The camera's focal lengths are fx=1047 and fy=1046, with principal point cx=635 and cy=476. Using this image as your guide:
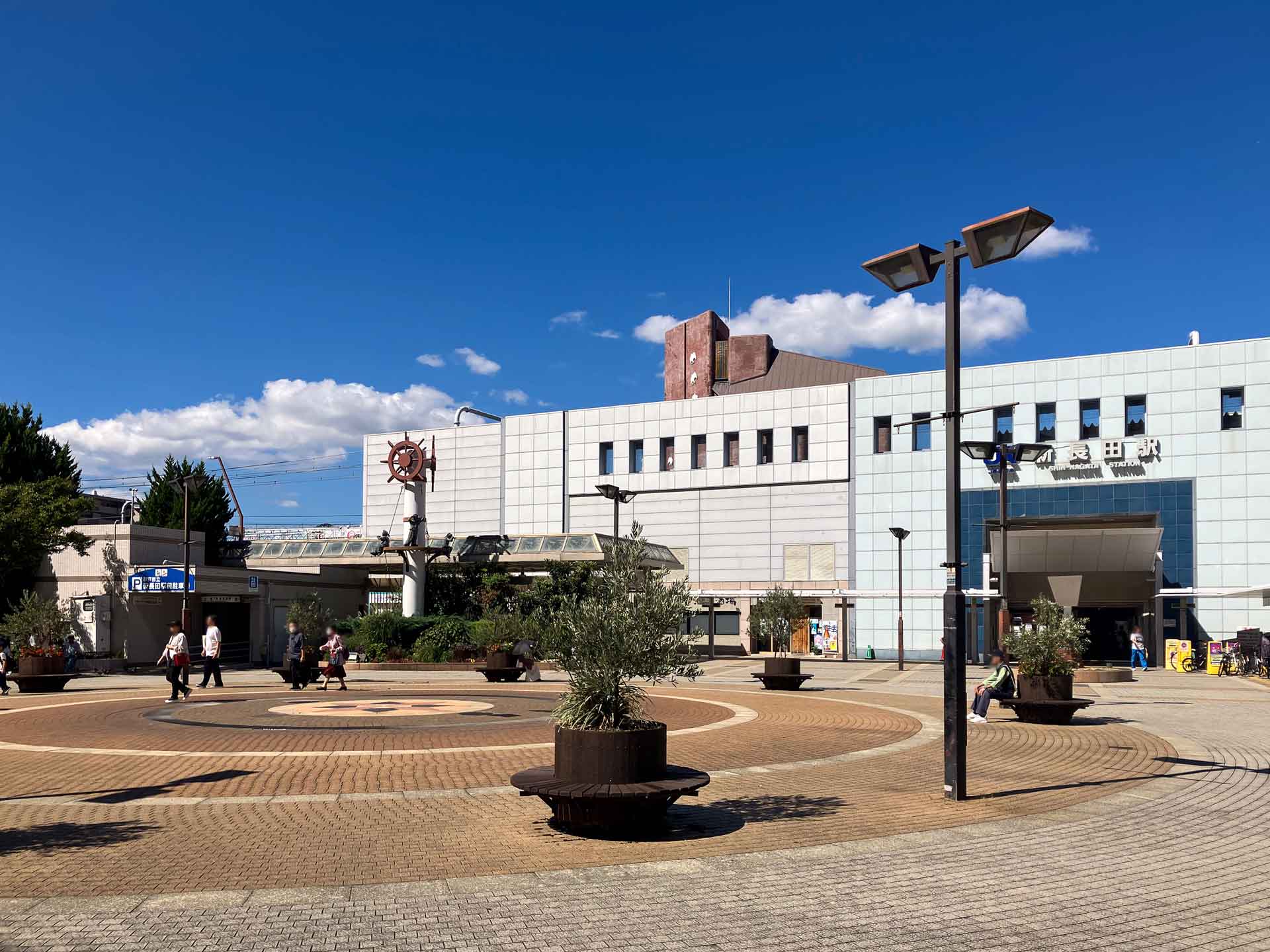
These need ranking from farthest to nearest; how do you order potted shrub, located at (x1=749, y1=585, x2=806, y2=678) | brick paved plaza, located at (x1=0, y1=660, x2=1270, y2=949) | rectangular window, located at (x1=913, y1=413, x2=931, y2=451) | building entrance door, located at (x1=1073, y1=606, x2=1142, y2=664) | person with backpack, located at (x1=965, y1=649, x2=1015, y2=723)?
1. rectangular window, located at (x1=913, y1=413, x2=931, y2=451)
2. building entrance door, located at (x1=1073, y1=606, x2=1142, y2=664)
3. potted shrub, located at (x1=749, y1=585, x2=806, y2=678)
4. person with backpack, located at (x1=965, y1=649, x2=1015, y2=723)
5. brick paved plaza, located at (x1=0, y1=660, x2=1270, y2=949)

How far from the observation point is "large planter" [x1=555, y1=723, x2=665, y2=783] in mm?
9008

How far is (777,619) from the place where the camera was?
124 feet

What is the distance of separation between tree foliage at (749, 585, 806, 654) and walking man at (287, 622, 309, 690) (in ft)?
48.3

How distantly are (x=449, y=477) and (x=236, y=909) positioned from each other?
6702 cm

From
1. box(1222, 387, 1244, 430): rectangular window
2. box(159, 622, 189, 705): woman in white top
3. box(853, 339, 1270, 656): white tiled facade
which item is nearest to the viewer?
box(159, 622, 189, 705): woman in white top

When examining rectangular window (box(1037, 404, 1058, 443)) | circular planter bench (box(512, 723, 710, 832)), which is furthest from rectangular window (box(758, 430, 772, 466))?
circular planter bench (box(512, 723, 710, 832))

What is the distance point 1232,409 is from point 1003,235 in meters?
45.6

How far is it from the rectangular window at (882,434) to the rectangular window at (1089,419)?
980 centimetres

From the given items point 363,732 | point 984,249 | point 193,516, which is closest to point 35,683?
point 363,732

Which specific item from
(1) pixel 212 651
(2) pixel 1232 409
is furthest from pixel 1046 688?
(2) pixel 1232 409

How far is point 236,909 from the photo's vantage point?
267 inches

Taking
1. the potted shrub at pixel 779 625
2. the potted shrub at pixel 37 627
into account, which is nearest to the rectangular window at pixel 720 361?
the potted shrub at pixel 779 625

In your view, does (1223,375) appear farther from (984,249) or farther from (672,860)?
(672,860)

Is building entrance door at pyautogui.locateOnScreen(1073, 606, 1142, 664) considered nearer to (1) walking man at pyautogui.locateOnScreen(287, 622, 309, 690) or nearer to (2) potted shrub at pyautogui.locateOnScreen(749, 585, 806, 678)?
(2) potted shrub at pyautogui.locateOnScreen(749, 585, 806, 678)
